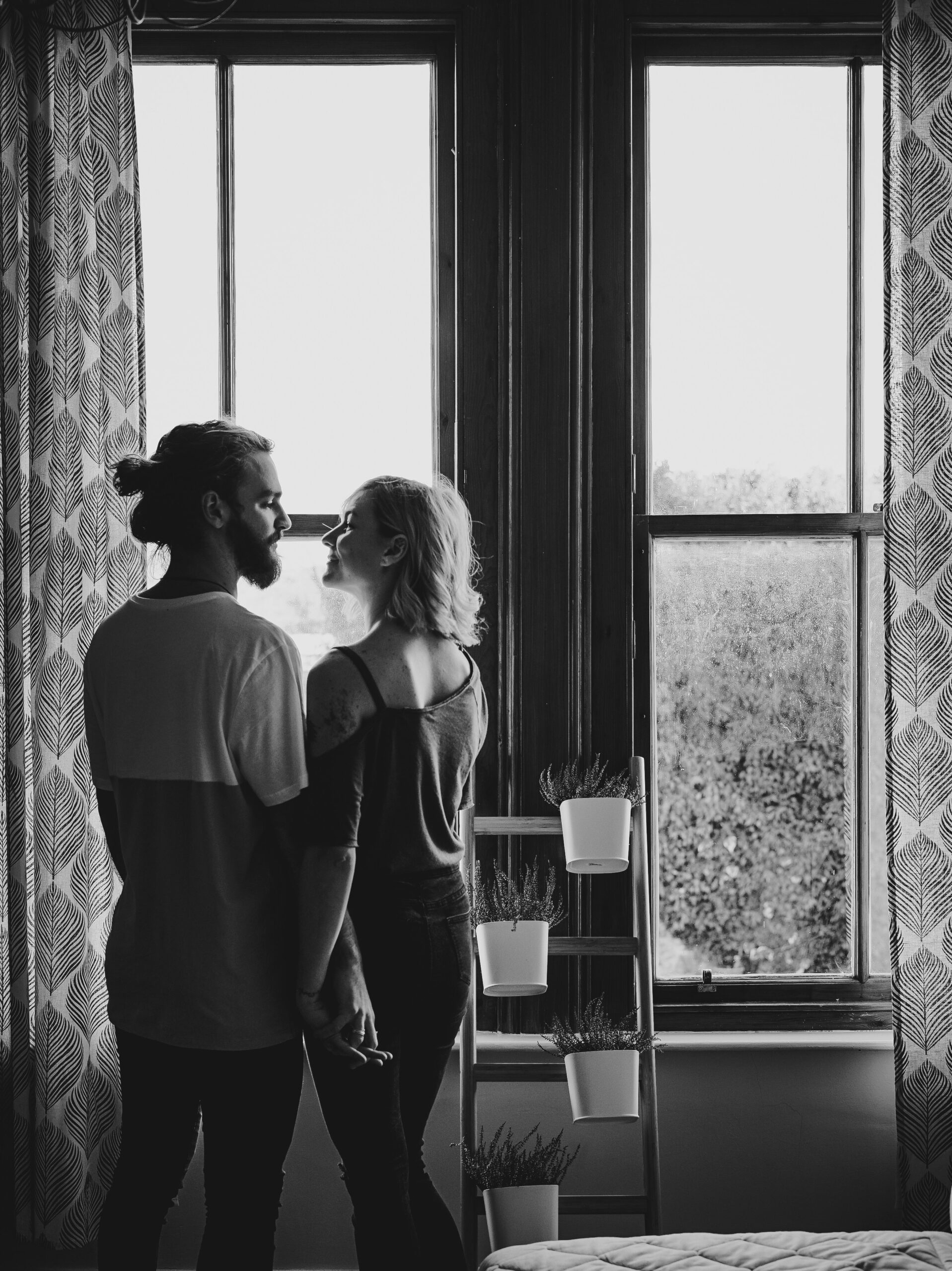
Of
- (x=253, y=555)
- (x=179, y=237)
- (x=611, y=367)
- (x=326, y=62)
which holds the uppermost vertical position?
(x=326, y=62)

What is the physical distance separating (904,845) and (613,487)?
3.37 ft

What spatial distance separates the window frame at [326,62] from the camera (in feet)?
9.39

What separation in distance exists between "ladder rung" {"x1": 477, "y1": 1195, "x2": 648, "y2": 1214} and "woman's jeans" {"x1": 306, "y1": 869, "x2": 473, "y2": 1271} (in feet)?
1.65

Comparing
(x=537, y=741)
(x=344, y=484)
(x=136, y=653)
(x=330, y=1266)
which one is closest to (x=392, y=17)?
(x=344, y=484)

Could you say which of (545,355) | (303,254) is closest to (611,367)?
(545,355)

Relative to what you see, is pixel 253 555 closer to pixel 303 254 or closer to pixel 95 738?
pixel 95 738

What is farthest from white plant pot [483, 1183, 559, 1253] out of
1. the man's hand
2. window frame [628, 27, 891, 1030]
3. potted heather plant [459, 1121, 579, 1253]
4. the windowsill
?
the man's hand

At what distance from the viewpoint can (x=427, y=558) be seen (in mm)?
1990

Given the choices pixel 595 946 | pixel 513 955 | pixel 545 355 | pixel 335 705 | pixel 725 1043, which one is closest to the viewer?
pixel 335 705

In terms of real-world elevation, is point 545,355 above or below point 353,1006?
above

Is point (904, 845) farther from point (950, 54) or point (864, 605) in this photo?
point (950, 54)

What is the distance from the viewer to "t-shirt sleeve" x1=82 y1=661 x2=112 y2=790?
171cm

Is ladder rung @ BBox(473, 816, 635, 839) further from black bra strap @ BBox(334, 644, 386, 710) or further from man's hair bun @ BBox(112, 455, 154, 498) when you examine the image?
man's hair bun @ BBox(112, 455, 154, 498)

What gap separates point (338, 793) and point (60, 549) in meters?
1.13
